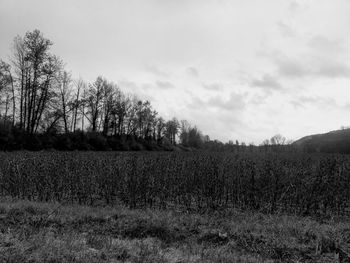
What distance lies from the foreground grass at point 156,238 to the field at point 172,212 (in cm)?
2

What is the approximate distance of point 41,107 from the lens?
44.4 metres

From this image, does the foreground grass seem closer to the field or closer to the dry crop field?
the field

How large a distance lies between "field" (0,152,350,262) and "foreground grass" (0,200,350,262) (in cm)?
2

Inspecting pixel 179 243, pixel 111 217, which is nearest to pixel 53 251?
pixel 179 243

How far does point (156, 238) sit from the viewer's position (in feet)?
21.3

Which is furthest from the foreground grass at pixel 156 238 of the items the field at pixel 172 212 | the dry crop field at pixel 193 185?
the dry crop field at pixel 193 185

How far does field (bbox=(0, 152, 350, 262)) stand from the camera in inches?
214

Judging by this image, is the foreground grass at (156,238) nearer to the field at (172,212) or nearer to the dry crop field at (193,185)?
the field at (172,212)

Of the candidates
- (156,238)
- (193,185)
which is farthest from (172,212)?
(156,238)

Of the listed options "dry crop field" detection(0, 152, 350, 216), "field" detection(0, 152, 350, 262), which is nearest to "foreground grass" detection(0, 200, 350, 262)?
"field" detection(0, 152, 350, 262)

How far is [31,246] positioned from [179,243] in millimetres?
2384

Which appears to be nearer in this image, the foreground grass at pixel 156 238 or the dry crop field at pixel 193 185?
the foreground grass at pixel 156 238

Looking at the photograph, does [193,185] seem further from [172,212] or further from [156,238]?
[156,238]

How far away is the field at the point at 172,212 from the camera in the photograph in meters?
5.45
